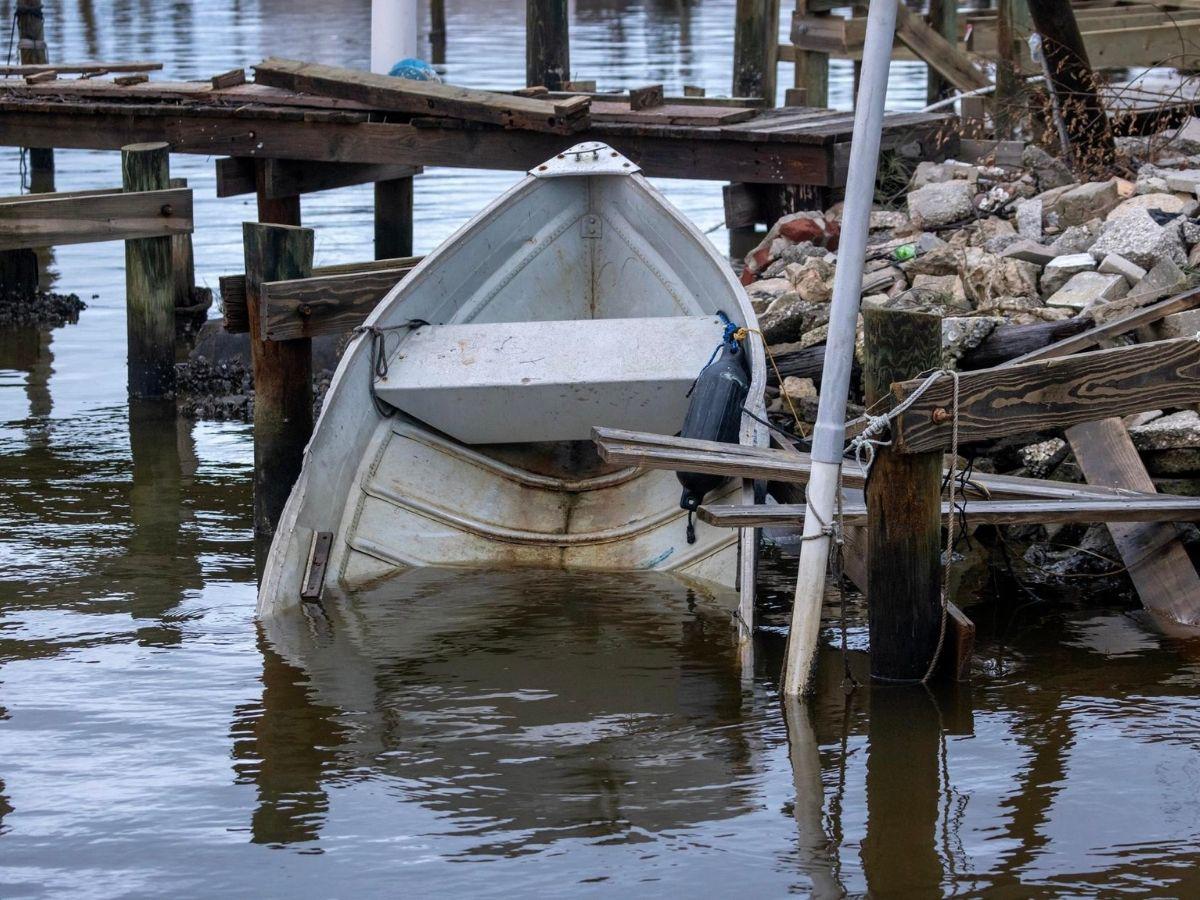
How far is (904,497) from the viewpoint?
→ 17.4 feet

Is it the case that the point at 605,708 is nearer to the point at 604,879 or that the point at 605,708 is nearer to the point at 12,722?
the point at 604,879

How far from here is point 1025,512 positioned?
5902 millimetres

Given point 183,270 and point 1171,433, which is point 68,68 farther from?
point 1171,433

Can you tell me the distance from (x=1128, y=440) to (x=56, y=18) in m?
38.1

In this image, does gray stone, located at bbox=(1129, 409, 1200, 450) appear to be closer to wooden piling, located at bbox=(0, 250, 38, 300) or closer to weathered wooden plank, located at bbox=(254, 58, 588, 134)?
weathered wooden plank, located at bbox=(254, 58, 588, 134)

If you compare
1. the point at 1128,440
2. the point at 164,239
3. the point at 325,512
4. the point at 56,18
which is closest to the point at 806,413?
the point at 1128,440

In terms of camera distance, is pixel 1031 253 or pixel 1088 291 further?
pixel 1031 253


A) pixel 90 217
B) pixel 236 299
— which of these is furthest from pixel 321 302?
pixel 90 217

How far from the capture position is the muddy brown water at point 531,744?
4680 millimetres

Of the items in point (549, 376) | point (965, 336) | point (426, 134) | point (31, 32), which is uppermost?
point (31, 32)

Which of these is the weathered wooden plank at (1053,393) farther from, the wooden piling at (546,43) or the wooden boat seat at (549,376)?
the wooden piling at (546,43)

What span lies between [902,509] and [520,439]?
8.69ft

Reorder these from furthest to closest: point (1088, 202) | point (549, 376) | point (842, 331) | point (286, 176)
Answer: point (286, 176)
point (1088, 202)
point (549, 376)
point (842, 331)

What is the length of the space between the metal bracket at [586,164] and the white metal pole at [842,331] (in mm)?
Answer: 3295
